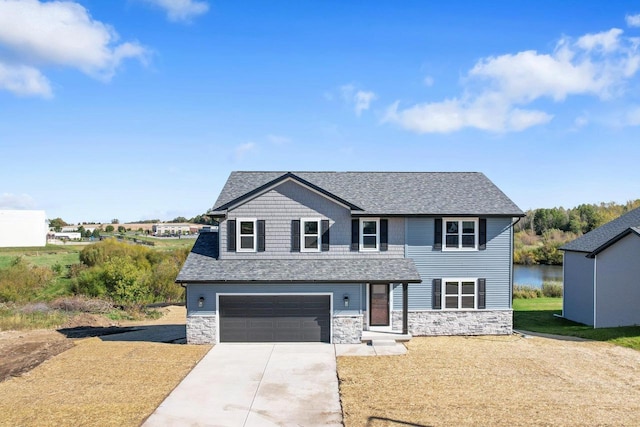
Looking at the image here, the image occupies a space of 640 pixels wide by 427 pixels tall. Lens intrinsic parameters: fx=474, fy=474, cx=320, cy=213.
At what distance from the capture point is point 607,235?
21.4m

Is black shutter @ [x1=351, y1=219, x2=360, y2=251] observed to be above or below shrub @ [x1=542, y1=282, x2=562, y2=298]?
above

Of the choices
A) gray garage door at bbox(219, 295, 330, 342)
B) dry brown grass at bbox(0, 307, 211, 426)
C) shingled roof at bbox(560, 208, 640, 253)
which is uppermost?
shingled roof at bbox(560, 208, 640, 253)

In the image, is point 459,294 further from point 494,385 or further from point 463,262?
point 494,385

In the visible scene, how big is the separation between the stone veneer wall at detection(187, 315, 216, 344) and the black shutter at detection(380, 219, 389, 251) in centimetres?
702

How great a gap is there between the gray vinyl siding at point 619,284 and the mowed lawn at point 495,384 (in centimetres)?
159

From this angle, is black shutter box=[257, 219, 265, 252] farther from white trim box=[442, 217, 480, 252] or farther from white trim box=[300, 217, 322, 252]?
white trim box=[442, 217, 480, 252]

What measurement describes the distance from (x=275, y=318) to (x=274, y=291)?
101cm

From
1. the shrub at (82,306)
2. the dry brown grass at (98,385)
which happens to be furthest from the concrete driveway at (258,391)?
the shrub at (82,306)

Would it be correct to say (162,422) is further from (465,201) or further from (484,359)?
(465,201)

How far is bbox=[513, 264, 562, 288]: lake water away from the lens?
132ft

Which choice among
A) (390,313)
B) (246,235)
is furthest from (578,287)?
(246,235)

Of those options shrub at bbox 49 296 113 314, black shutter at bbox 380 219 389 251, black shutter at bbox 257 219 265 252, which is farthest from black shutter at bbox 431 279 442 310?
shrub at bbox 49 296 113 314

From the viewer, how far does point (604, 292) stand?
20.2 metres

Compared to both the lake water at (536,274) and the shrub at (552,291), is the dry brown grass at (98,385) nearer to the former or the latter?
the shrub at (552,291)
